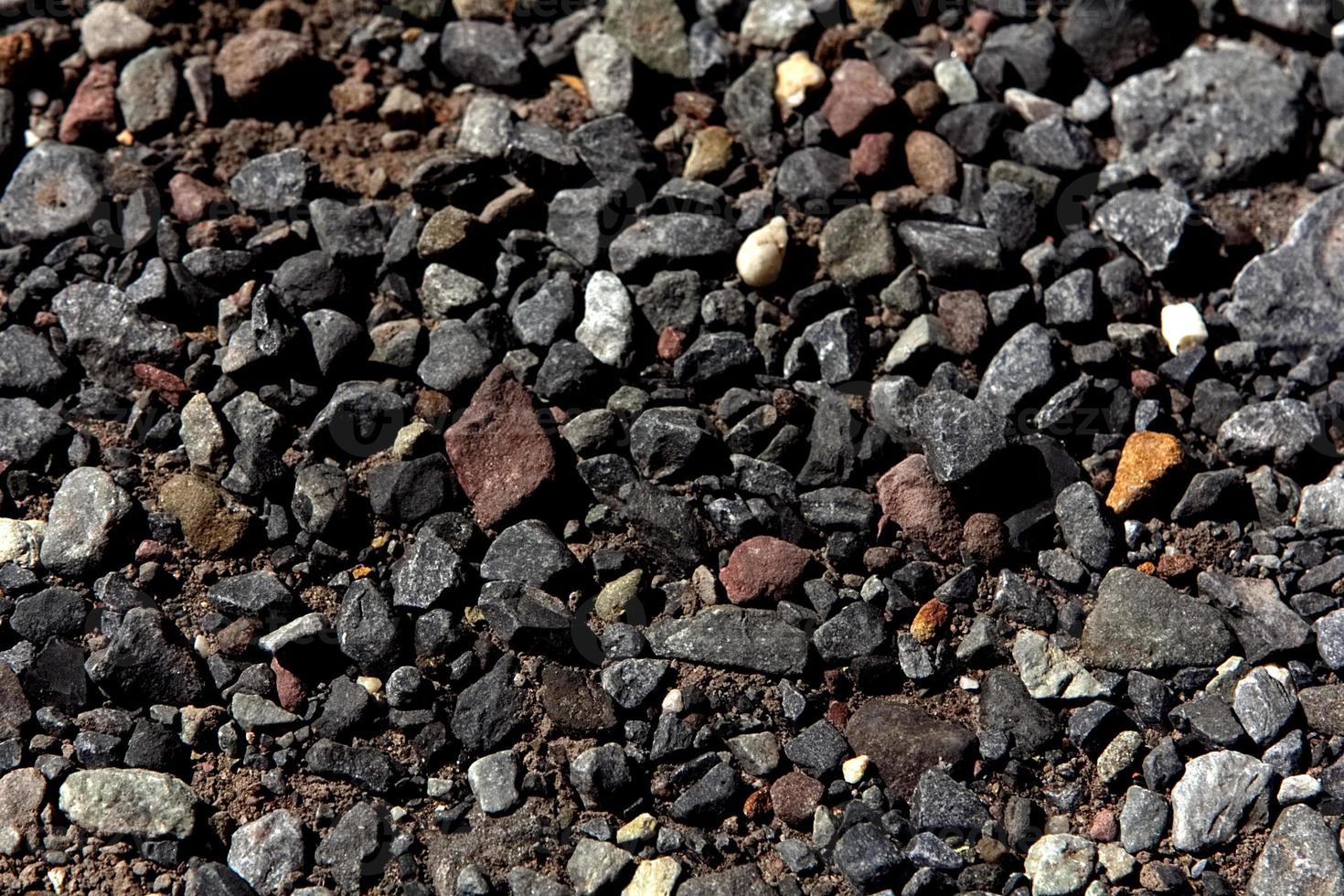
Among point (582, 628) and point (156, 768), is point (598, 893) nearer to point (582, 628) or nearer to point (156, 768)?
point (582, 628)

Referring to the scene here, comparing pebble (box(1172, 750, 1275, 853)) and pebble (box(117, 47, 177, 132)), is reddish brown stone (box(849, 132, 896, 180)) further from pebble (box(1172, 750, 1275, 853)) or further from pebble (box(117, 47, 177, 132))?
pebble (box(117, 47, 177, 132))

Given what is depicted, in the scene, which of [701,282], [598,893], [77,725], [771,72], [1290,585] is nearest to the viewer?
[598,893]

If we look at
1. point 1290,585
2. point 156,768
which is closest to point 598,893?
point 156,768

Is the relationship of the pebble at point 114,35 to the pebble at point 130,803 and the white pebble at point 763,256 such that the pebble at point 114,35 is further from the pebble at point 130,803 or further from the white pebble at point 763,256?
the pebble at point 130,803

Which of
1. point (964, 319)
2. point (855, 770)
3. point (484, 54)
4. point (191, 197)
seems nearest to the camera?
point (855, 770)

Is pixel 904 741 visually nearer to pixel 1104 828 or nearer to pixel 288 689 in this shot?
pixel 1104 828

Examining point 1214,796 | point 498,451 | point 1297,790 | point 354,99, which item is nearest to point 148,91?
point 354,99
